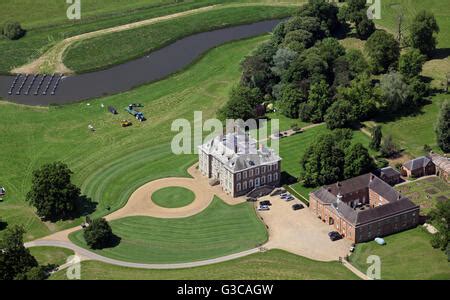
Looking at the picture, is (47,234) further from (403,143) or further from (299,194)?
(403,143)

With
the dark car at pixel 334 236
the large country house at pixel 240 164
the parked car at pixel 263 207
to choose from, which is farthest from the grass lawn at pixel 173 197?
the dark car at pixel 334 236

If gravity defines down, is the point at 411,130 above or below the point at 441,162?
above

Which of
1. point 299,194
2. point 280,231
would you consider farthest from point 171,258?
point 299,194

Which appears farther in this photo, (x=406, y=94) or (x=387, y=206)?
(x=406, y=94)

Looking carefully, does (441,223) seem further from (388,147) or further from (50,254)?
(50,254)

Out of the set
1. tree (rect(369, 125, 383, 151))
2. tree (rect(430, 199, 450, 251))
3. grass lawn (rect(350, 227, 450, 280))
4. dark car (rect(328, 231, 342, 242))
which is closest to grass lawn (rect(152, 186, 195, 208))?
dark car (rect(328, 231, 342, 242))

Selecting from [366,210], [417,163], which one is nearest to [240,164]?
[366,210]
